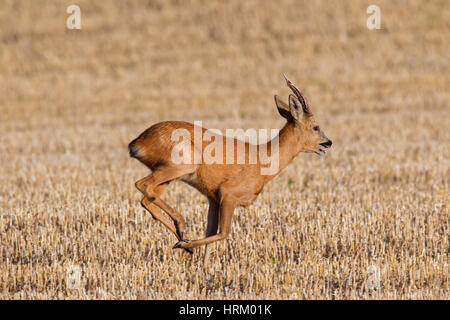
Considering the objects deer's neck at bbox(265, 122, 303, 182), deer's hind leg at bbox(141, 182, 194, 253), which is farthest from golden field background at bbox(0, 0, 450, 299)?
deer's neck at bbox(265, 122, 303, 182)

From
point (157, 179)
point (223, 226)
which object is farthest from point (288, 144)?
point (157, 179)

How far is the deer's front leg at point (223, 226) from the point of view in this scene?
625 cm

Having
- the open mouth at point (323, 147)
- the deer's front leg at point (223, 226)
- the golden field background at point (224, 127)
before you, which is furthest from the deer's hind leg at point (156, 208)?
the open mouth at point (323, 147)

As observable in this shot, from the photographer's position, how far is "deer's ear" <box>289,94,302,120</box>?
6531 mm

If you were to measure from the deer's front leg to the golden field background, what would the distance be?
11.5 inches

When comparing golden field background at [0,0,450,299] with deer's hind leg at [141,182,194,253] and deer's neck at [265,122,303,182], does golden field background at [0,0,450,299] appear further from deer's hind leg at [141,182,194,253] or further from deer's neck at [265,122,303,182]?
deer's neck at [265,122,303,182]

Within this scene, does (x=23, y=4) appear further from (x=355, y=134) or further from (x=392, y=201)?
(x=392, y=201)

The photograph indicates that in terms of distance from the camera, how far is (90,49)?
26609 millimetres

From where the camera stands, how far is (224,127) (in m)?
17.1

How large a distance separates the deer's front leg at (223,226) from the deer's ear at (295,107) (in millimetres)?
1066

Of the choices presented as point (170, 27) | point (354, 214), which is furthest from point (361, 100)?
point (354, 214)

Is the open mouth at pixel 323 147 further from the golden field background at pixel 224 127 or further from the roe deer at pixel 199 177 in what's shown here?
the golden field background at pixel 224 127
